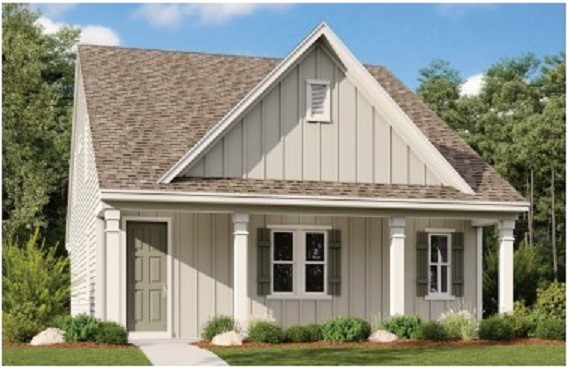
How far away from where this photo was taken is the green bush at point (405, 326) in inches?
779

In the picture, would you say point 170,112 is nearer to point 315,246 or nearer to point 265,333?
point 315,246

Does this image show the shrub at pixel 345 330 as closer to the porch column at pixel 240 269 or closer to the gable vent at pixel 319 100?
the porch column at pixel 240 269

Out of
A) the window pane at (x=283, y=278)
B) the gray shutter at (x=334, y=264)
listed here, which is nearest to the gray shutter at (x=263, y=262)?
the window pane at (x=283, y=278)

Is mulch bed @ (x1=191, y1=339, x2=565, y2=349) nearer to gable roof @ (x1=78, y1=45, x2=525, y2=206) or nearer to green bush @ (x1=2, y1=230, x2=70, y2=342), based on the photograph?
green bush @ (x1=2, y1=230, x2=70, y2=342)

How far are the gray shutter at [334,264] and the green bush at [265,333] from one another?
3003 millimetres

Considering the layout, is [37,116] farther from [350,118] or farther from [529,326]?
[529,326]

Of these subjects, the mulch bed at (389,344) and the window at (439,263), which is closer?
the mulch bed at (389,344)

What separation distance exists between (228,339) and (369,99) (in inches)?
247

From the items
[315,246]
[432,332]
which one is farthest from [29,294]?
[432,332]

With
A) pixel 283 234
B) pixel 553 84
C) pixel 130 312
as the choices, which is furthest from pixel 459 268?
pixel 553 84

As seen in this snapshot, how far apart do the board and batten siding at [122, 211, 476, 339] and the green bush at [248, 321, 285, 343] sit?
233 cm

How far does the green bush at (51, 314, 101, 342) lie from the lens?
18.4 meters

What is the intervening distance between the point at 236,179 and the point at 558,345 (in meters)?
6.97

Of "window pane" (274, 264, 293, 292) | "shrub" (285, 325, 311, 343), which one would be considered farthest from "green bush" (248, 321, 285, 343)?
"window pane" (274, 264, 293, 292)
